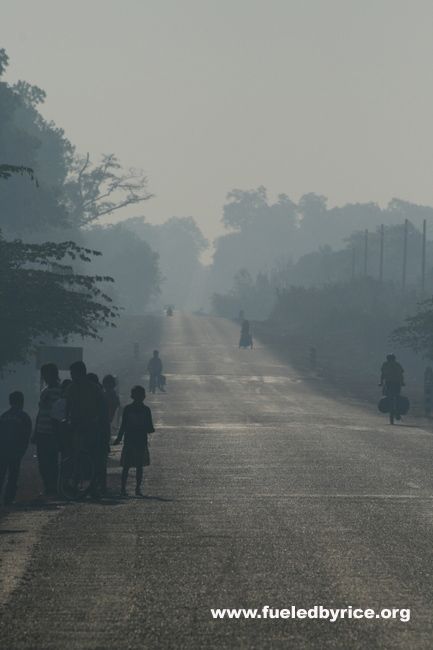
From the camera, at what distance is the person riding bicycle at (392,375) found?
2628 centimetres

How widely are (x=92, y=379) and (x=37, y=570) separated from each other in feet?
21.9

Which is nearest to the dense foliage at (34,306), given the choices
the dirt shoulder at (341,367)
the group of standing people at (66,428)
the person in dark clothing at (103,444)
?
the group of standing people at (66,428)

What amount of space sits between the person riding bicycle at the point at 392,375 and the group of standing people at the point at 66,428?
1292cm

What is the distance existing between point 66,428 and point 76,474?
0.62 m

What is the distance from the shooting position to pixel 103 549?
948 cm

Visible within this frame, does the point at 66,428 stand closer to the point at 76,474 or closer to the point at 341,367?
the point at 76,474

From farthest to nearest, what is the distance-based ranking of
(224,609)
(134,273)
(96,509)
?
(134,273), (96,509), (224,609)

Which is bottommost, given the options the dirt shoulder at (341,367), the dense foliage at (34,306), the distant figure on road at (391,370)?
the dirt shoulder at (341,367)

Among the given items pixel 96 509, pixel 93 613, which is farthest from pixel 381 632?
pixel 96 509

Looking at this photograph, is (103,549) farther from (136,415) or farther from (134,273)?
(134,273)

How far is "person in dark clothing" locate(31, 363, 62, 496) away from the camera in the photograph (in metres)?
13.9

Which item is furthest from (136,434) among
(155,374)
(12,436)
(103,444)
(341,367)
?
(341,367)

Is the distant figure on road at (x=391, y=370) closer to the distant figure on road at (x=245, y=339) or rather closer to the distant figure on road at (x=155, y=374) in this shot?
the distant figure on road at (x=155, y=374)

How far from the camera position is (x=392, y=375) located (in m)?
26.4
